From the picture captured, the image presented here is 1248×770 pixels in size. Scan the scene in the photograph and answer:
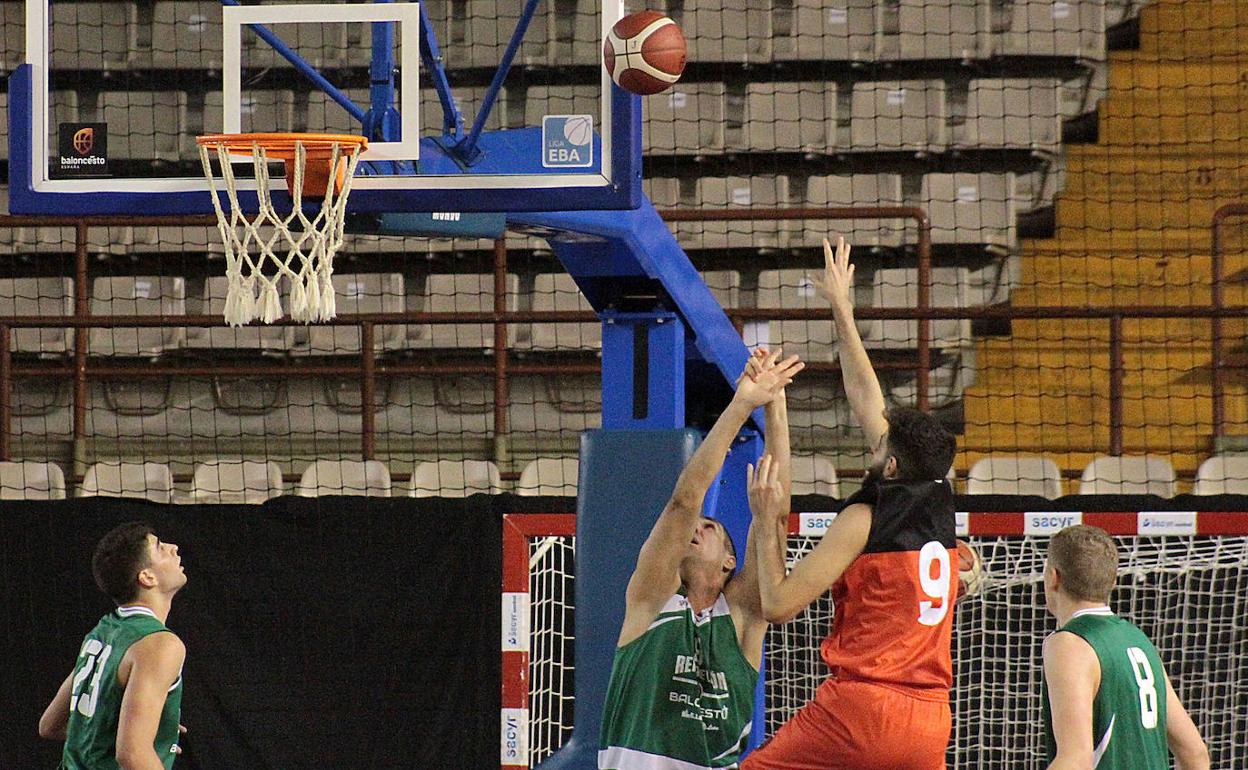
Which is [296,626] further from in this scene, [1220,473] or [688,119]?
[688,119]

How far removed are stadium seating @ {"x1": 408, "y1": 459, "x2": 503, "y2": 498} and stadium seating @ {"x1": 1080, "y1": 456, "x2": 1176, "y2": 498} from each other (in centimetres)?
305

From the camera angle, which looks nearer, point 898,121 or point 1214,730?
point 1214,730

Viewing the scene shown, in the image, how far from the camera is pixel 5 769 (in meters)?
7.48

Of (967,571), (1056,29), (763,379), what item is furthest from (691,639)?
(1056,29)

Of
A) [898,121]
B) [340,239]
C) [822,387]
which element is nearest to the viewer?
[340,239]

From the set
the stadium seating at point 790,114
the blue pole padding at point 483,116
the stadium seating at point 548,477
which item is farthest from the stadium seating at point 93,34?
the blue pole padding at point 483,116

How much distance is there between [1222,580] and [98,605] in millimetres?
5073

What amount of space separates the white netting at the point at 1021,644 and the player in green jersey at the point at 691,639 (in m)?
2.71

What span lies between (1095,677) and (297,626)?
4.33m

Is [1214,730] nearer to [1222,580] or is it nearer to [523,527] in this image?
[1222,580]

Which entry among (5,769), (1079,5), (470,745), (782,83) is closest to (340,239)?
(470,745)

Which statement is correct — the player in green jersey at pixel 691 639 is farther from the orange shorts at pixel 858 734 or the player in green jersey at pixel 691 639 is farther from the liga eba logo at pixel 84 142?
the liga eba logo at pixel 84 142

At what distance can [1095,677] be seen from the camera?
405cm

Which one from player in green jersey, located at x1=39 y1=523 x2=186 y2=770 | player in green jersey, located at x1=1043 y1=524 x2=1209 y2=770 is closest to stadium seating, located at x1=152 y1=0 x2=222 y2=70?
player in green jersey, located at x1=39 y1=523 x2=186 y2=770
